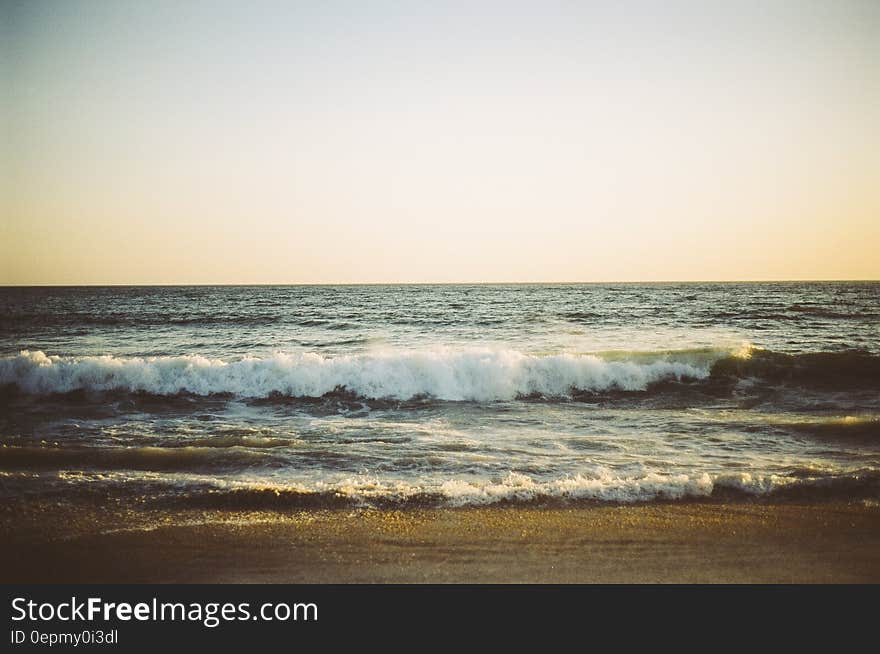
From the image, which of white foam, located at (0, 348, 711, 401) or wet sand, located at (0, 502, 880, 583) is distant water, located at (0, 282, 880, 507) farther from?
wet sand, located at (0, 502, 880, 583)

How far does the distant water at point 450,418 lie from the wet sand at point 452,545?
0.37 meters

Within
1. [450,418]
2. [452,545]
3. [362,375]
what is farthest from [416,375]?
[452,545]

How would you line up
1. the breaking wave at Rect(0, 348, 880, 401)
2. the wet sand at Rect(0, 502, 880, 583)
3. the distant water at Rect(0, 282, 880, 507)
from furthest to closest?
the breaking wave at Rect(0, 348, 880, 401) → the distant water at Rect(0, 282, 880, 507) → the wet sand at Rect(0, 502, 880, 583)

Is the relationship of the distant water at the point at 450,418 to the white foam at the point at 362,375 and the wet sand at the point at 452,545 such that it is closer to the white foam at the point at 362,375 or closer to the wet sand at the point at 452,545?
the white foam at the point at 362,375

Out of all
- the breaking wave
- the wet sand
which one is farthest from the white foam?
the wet sand

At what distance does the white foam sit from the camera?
11.9m

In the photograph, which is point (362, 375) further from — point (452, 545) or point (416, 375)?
point (452, 545)

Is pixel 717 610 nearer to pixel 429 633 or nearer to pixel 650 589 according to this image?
pixel 650 589

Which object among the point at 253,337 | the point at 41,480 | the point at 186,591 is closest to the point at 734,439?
the point at 186,591

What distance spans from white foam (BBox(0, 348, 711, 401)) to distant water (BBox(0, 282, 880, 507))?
0.16ft

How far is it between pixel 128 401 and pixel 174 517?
7661mm

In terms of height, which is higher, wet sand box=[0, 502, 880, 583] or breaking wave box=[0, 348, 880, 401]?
breaking wave box=[0, 348, 880, 401]

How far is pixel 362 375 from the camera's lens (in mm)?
12219

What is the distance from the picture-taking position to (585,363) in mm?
12617
